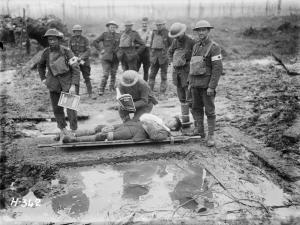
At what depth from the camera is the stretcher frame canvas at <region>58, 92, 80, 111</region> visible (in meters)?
6.61

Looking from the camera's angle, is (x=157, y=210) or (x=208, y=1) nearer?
(x=157, y=210)

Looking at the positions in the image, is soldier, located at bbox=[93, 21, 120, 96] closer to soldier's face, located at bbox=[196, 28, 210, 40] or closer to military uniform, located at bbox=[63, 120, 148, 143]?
military uniform, located at bbox=[63, 120, 148, 143]

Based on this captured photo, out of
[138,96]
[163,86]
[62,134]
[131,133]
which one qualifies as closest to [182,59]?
Answer: [138,96]

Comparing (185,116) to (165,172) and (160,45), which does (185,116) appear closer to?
(165,172)

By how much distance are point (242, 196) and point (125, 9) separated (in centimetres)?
3069

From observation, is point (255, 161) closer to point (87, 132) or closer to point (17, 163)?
point (87, 132)

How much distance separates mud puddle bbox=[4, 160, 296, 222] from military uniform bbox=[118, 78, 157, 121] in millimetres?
1177

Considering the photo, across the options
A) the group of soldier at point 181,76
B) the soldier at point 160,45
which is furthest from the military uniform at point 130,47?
the group of soldier at point 181,76

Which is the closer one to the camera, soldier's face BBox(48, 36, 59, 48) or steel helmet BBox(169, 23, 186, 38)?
soldier's face BBox(48, 36, 59, 48)

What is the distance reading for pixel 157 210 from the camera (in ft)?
14.7

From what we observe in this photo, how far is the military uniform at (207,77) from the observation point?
242 inches

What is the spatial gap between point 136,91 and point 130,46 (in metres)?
3.73

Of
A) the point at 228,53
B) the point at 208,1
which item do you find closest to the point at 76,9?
the point at 208,1

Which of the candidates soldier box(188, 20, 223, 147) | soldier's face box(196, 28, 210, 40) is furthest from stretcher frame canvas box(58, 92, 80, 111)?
soldier's face box(196, 28, 210, 40)
